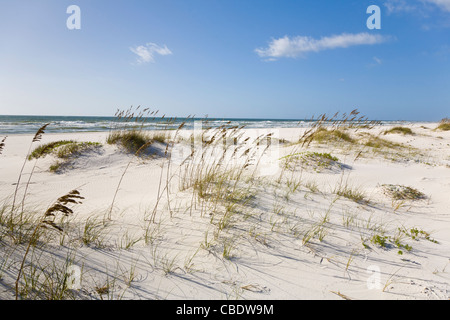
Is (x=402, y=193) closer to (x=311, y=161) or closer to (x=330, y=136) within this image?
(x=311, y=161)

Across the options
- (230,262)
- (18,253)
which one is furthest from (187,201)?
(18,253)

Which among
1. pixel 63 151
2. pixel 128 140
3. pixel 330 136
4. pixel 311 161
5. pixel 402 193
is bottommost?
pixel 402 193

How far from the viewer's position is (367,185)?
491 cm

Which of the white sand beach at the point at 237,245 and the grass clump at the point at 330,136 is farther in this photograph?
the grass clump at the point at 330,136

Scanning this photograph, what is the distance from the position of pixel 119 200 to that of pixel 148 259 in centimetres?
205

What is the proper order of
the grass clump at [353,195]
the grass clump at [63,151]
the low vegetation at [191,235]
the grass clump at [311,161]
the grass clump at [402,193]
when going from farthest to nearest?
1. the grass clump at [311,161]
2. the grass clump at [63,151]
3. the grass clump at [402,193]
4. the grass clump at [353,195]
5. the low vegetation at [191,235]

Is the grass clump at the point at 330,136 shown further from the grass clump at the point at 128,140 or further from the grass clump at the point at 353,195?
the grass clump at the point at 128,140

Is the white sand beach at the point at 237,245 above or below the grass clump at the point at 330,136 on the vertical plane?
below

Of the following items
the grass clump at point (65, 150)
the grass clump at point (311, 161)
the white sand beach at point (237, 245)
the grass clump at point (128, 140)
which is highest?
the grass clump at point (128, 140)

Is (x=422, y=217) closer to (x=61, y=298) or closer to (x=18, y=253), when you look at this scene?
(x=61, y=298)

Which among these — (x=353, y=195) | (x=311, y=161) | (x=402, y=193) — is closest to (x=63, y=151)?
(x=311, y=161)

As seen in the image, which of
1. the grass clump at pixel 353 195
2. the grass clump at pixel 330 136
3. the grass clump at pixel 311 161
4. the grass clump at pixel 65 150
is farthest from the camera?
the grass clump at pixel 330 136

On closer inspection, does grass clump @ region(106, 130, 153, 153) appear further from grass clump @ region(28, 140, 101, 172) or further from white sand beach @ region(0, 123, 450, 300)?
white sand beach @ region(0, 123, 450, 300)

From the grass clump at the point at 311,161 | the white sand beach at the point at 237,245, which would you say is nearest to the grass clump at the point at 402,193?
the white sand beach at the point at 237,245
